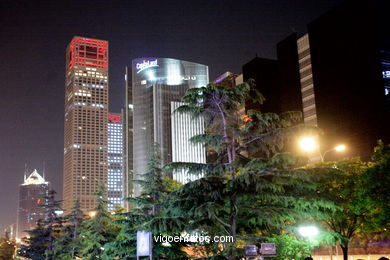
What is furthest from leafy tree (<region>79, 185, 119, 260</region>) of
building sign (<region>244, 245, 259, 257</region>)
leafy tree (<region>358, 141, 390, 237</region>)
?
building sign (<region>244, 245, 259, 257</region>)

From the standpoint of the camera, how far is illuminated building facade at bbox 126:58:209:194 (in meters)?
171

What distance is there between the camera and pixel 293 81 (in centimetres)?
9438

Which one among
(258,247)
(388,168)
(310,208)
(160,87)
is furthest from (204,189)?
(160,87)

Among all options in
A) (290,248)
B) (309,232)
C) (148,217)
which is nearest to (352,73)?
(148,217)

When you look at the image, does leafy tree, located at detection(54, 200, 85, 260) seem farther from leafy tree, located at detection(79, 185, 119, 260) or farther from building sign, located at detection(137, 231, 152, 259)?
building sign, located at detection(137, 231, 152, 259)

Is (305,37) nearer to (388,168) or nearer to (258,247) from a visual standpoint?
(388,168)

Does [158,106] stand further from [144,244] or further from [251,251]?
[251,251]

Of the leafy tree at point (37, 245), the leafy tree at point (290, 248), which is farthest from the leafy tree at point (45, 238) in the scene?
the leafy tree at point (290, 248)

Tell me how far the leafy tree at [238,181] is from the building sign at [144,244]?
201 centimetres

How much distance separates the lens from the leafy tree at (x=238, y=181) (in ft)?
57.9

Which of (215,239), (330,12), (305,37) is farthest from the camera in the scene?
(305,37)

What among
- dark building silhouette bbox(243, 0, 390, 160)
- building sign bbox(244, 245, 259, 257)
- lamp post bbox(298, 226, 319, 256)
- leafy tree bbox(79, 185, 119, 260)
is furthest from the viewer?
dark building silhouette bbox(243, 0, 390, 160)

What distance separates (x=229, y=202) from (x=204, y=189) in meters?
1.47

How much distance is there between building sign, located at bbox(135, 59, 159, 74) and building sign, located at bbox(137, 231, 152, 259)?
175581mm
